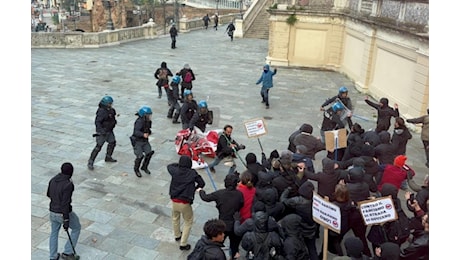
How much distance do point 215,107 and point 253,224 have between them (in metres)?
9.66

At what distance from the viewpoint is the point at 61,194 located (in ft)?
19.2

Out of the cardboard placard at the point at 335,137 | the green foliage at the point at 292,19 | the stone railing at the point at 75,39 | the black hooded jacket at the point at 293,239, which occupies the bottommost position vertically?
the black hooded jacket at the point at 293,239

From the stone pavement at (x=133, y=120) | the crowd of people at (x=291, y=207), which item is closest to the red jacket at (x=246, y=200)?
the crowd of people at (x=291, y=207)

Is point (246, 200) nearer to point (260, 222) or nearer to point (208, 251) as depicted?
point (260, 222)

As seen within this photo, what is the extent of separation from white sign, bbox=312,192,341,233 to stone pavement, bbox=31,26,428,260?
2.37 m

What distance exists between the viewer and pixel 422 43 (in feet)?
41.2

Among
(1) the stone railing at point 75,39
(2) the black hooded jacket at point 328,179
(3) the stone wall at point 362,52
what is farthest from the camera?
(1) the stone railing at point 75,39

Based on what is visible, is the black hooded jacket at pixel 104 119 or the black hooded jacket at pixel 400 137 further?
the black hooded jacket at pixel 104 119

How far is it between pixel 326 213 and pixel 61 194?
11.9 ft

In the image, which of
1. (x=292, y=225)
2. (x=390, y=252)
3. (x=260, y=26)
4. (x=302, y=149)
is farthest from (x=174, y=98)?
(x=260, y=26)

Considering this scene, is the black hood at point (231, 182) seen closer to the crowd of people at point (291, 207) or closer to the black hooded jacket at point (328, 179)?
the crowd of people at point (291, 207)

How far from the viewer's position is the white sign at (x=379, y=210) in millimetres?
5273

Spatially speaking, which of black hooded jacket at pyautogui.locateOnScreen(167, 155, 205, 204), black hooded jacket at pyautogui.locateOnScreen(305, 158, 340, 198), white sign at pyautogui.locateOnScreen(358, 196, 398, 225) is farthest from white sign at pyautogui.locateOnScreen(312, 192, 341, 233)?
black hooded jacket at pyautogui.locateOnScreen(167, 155, 205, 204)

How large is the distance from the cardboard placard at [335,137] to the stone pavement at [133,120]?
1.89 meters
